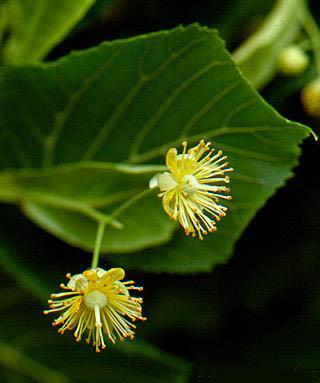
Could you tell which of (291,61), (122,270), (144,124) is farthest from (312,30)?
(122,270)

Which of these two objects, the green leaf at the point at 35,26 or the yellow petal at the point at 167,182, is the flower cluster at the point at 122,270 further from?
the green leaf at the point at 35,26

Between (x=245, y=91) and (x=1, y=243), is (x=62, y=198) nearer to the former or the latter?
(x=1, y=243)

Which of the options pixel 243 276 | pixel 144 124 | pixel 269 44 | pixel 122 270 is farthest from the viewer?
pixel 243 276

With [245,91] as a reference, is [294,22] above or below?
above

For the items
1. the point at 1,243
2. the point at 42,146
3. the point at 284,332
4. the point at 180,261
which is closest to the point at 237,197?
the point at 180,261

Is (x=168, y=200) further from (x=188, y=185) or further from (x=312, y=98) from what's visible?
(x=312, y=98)

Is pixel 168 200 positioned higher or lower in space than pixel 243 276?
lower

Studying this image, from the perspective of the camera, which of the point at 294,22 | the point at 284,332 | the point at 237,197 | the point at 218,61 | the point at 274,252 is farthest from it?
the point at 284,332
